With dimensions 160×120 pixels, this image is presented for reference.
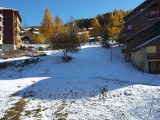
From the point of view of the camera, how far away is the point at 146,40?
810 inches

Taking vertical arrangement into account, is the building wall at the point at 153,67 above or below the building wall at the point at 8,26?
below

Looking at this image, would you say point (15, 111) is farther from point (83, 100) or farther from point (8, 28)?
point (8, 28)

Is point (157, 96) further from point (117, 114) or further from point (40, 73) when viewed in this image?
point (40, 73)

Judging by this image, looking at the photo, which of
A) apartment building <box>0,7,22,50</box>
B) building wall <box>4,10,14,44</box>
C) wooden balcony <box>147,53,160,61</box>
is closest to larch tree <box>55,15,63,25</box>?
apartment building <box>0,7,22,50</box>

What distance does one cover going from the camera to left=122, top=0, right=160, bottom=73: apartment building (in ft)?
58.7

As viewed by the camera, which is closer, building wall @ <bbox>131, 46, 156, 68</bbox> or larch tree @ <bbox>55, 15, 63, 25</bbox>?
building wall @ <bbox>131, 46, 156, 68</bbox>

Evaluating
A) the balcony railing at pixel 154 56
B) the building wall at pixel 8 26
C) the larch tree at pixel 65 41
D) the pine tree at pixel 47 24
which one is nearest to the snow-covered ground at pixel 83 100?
the balcony railing at pixel 154 56

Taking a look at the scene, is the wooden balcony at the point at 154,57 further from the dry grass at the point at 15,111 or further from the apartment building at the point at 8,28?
the apartment building at the point at 8,28

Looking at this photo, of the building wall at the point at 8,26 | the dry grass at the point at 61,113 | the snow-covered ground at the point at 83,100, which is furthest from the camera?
the building wall at the point at 8,26

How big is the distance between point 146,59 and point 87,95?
43.4 feet

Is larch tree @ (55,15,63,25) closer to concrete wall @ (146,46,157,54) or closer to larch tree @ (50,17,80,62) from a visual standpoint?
larch tree @ (50,17,80,62)

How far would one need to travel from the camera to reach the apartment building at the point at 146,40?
58.7ft

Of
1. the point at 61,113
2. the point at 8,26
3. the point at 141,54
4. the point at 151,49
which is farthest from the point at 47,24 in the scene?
the point at 61,113

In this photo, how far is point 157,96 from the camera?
363 inches
